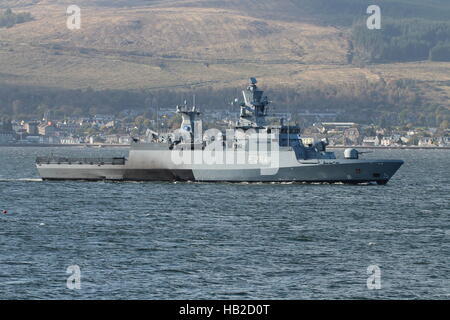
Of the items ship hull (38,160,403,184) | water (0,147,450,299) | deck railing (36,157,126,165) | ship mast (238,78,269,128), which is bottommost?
water (0,147,450,299)

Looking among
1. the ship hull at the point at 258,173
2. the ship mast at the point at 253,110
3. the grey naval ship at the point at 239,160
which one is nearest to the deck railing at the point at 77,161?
the grey naval ship at the point at 239,160

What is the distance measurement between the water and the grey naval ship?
187 centimetres

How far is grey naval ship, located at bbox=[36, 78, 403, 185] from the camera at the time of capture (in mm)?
59500

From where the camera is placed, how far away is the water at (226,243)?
89.2ft

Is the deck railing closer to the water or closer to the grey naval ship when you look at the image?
the grey naval ship

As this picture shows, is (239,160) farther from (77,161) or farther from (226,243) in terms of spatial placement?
(226,243)

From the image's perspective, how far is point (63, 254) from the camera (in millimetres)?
32688

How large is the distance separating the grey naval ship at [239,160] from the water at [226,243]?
1872mm

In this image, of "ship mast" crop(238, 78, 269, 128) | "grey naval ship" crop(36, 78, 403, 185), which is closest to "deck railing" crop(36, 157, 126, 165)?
"grey naval ship" crop(36, 78, 403, 185)
